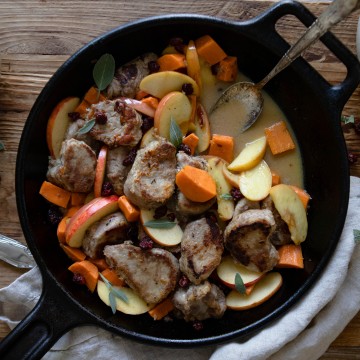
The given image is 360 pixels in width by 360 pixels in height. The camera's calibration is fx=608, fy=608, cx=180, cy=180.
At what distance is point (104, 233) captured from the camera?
288cm

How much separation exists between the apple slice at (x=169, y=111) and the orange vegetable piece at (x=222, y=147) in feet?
0.66

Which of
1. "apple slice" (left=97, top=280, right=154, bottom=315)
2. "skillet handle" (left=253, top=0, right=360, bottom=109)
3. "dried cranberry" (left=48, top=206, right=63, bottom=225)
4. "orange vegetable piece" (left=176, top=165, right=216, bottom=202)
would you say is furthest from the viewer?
"dried cranberry" (left=48, top=206, right=63, bottom=225)

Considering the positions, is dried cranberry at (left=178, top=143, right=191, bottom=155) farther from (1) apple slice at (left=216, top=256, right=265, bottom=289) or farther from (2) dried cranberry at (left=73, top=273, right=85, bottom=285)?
(2) dried cranberry at (left=73, top=273, right=85, bottom=285)

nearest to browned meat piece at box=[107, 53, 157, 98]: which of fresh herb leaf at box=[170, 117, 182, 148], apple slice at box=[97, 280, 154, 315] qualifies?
fresh herb leaf at box=[170, 117, 182, 148]

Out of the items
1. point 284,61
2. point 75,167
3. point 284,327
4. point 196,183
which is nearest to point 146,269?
point 196,183

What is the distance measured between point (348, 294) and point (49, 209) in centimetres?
154

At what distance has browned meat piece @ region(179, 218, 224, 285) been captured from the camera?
2.84 meters

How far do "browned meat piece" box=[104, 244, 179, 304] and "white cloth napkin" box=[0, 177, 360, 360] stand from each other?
31 centimetres

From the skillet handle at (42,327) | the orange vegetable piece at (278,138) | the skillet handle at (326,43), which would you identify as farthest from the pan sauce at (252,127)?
the skillet handle at (42,327)

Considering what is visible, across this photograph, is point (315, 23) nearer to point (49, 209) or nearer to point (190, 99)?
point (190, 99)

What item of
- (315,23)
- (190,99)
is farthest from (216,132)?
(315,23)

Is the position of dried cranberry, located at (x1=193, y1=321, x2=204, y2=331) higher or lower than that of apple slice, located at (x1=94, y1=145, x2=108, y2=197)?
lower

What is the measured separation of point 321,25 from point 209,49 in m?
0.60

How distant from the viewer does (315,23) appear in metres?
2.65
